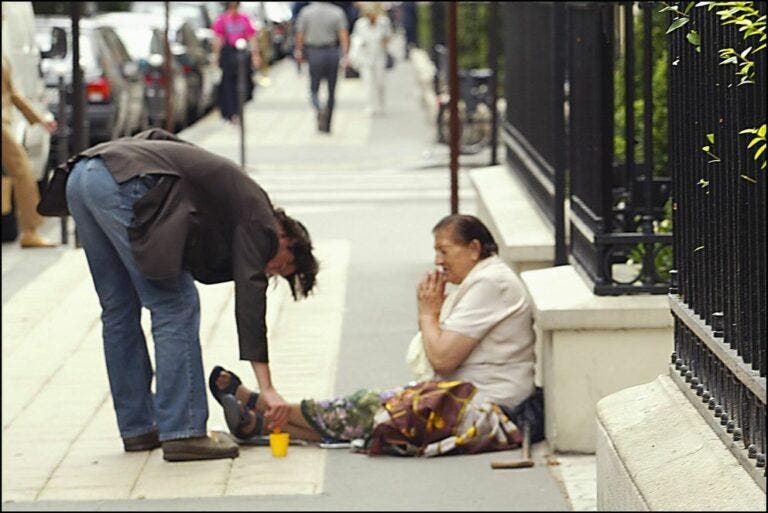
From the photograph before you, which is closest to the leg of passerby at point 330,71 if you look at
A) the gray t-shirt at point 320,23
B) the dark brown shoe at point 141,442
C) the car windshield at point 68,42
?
the gray t-shirt at point 320,23

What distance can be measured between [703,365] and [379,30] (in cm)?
2311

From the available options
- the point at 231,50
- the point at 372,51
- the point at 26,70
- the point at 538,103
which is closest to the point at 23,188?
the point at 26,70

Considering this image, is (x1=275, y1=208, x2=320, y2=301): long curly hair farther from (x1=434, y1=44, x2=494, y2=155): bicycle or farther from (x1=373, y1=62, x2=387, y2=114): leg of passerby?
(x1=373, y1=62, x2=387, y2=114): leg of passerby

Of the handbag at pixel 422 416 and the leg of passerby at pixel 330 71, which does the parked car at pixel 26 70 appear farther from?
the leg of passerby at pixel 330 71

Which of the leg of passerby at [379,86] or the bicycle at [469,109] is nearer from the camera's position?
the bicycle at [469,109]

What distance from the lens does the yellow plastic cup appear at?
284 inches

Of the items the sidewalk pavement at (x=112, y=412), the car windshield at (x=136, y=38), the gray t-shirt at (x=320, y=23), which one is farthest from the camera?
the gray t-shirt at (x=320, y=23)

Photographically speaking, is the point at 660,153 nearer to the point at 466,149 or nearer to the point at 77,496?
the point at 77,496

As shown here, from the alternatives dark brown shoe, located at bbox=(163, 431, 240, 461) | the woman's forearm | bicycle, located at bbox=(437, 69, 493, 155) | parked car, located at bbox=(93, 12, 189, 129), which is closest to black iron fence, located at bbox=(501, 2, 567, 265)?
the woman's forearm

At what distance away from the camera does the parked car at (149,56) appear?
66.2 feet

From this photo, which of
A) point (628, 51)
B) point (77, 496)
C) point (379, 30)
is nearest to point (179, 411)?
point (77, 496)

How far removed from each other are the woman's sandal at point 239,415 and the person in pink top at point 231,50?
12.4 feet

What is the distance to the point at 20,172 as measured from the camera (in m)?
12.9

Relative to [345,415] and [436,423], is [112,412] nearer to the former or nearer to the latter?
[345,415]
